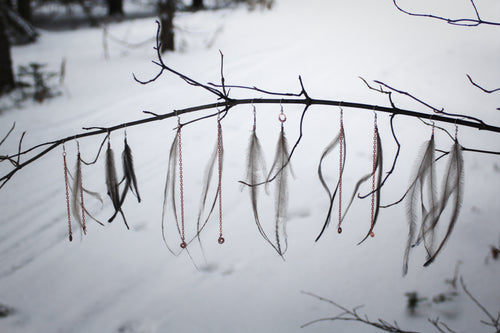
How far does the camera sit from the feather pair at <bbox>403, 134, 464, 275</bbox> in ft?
3.76

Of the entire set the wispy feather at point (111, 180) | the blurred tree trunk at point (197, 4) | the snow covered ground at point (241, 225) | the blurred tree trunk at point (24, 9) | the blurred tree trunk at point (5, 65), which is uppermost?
the blurred tree trunk at point (197, 4)

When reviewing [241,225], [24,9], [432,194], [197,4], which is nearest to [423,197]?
[432,194]

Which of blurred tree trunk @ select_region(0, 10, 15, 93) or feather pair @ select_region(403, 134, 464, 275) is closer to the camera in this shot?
feather pair @ select_region(403, 134, 464, 275)

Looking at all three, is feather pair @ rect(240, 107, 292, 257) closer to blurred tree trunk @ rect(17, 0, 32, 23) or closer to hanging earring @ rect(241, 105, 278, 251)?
hanging earring @ rect(241, 105, 278, 251)

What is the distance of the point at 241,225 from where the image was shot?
3.08m

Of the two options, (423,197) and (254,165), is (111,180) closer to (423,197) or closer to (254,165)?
(254,165)

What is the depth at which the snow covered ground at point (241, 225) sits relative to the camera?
95.8 inches

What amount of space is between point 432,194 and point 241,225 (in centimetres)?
198

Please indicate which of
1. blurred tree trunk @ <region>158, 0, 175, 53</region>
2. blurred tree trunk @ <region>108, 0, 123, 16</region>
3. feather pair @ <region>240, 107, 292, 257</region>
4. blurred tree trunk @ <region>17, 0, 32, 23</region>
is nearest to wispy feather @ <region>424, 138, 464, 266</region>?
feather pair @ <region>240, 107, 292, 257</region>

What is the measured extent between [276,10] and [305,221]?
840 centimetres

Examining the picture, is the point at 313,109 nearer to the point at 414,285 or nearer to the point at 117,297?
the point at 414,285

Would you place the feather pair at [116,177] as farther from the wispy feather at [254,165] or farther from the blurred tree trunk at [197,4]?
the blurred tree trunk at [197,4]

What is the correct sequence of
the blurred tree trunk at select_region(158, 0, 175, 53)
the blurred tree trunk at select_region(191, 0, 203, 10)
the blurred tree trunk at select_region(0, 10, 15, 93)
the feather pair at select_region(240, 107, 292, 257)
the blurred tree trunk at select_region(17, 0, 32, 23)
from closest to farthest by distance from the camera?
the feather pair at select_region(240, 107, 292, 257), the blurred tree trunk at select_region(0, 10, 15, 93), the blurred tree trunk at select_region(158, 0, 175, 53), the blurred tree trunk at select_region(17, 0, 32, 23), the blurred tree trunk at select_region(191, 0, 203, 10)

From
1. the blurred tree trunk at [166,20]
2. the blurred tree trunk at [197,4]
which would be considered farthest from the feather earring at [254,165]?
the blurred tree trunk at [197,4]
